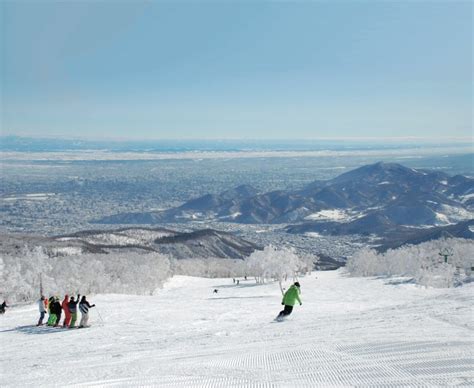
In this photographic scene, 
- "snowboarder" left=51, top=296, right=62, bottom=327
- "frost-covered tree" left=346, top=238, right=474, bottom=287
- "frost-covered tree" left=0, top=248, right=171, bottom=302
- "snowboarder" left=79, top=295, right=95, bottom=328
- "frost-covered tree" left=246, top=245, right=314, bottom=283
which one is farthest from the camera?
"frost-covered tree" left=246, top=245, right=314, bottom=283

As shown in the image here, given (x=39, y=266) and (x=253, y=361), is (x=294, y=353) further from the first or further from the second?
(x=39, y=266)

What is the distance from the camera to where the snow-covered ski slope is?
10273 mm

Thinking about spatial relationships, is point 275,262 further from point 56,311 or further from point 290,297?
point 56,311

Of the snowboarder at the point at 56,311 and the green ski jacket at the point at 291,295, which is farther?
the snowboarder at the point at 56,311

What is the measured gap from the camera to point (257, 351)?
44.4 ft

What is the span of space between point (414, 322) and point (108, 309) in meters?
16.6

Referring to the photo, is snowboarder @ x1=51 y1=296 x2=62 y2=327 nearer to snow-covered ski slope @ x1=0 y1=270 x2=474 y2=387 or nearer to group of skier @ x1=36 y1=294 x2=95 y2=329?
group of skier @ x1=36 y1=294 x2=95 y2=329

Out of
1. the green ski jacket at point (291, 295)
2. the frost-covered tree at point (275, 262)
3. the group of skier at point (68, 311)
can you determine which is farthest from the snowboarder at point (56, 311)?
the frost-covered tree at point (275, 262)

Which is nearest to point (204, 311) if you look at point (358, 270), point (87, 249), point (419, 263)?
point (419, 263)

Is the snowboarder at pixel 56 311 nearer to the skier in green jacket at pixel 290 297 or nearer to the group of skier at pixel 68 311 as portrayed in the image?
the group of skier at pixel 68 311

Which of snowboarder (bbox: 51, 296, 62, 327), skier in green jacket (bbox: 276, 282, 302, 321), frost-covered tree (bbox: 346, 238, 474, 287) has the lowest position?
frost-covered tree (bbox: 346, 238, 474, 287)

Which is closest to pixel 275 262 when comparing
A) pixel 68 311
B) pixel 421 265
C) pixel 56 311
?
pixel 421 265

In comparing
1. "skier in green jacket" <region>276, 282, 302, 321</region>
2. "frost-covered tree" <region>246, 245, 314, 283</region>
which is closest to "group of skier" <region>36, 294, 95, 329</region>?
"skier in green jacket" <region>276, 282, 302, 321</region>

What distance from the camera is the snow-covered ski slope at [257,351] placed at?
33.7 ft
